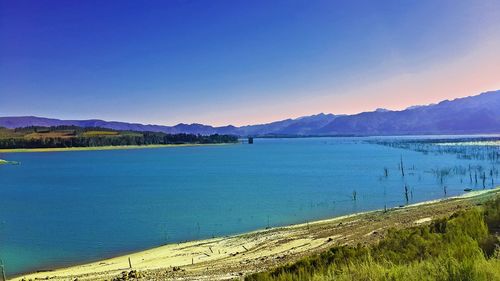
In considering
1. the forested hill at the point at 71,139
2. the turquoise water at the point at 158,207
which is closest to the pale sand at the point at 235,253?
the turquoise water at the point at 158,207

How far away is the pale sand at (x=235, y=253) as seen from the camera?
14.1 m

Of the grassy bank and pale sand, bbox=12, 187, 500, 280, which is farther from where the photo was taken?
pale sand, bbox=12, 187, 500, 280

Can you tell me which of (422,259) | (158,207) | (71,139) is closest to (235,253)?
(422,259)

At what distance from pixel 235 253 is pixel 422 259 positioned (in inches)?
411

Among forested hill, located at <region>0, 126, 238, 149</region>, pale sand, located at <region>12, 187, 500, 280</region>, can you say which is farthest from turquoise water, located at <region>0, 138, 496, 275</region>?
forested hill, located at <region>0, 126, 238, 149</region>

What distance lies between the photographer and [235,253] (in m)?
16.9

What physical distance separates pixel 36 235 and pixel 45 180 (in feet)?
113

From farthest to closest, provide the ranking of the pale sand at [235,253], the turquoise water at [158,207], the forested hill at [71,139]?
the forested hill at [71,139] → the turquoise water at [158,207] → the pale sand at [235,253]

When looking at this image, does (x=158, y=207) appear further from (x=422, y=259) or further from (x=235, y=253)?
(x=422, y=259)

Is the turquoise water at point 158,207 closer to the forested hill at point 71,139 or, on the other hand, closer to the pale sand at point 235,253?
the pale sand at point 235,253

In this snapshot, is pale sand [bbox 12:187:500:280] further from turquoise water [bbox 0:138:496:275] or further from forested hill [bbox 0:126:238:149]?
forested hill [bbox 0:126:238:149]

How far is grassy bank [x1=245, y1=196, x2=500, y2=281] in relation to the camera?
5.32 meters

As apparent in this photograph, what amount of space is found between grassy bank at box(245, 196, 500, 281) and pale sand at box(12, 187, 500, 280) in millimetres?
4495

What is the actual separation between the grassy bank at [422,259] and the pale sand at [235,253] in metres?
4.49
